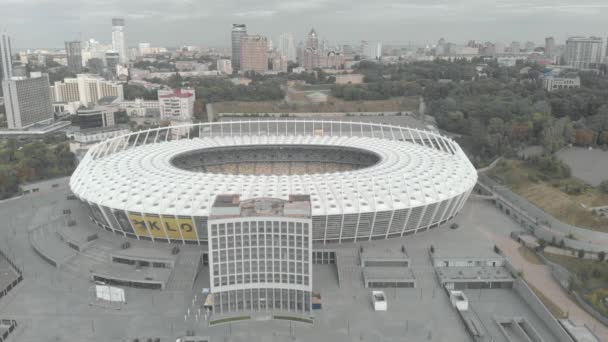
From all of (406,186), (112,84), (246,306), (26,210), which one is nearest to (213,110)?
(112,84)

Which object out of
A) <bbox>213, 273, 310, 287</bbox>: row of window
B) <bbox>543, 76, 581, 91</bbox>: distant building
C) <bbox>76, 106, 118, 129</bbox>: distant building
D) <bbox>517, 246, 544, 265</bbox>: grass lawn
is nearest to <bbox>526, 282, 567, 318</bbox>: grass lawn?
<bbox>517, 246, 544, 265</bbox>: grass lawn

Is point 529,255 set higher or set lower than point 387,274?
lower

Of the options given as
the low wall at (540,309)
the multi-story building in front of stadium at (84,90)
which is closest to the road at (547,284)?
the low wall at (540,309)

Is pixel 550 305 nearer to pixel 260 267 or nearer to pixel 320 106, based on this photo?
pixel 260 267

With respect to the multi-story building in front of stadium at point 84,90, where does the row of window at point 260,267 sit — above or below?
below

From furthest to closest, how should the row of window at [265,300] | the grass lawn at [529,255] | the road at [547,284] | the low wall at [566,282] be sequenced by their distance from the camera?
the grass lawn at [529,255] < the row of window at [265,300] < the low wall at [566,282] < the road at [547,284]

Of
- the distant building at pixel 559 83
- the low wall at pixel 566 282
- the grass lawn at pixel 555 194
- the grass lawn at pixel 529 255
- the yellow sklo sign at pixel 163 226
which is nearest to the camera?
the low wall at pixel 566 282

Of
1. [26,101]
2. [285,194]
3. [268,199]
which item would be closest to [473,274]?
[285,194]

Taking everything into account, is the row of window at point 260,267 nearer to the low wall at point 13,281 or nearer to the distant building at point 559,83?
the low wall at point 13,281

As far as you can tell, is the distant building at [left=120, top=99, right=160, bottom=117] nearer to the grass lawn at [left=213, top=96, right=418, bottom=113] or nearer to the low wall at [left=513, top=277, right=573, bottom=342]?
the grass lawn at [left=213, top=96, right=418, bottom=113]
